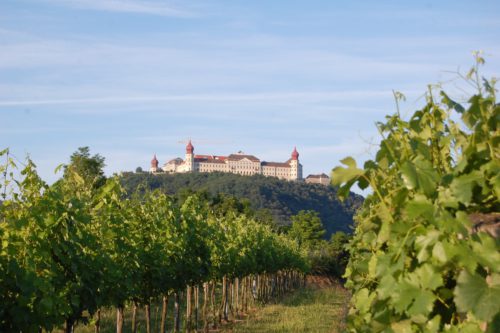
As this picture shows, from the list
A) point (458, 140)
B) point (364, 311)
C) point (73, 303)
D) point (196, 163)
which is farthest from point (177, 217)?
point (196, 163)

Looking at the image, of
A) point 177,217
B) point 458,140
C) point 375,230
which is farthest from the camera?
point 177,217

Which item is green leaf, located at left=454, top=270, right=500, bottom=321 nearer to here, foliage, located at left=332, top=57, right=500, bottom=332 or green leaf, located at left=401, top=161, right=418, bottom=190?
foliage, located at left=332, top=57, right=500, bottom=332

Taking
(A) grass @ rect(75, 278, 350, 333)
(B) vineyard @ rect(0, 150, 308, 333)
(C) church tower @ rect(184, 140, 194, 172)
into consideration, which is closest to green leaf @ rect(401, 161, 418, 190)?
(B) vineyard @ rect(0, 150, 308, 333)

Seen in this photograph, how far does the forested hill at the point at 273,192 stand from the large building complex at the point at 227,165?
4619 centimetres

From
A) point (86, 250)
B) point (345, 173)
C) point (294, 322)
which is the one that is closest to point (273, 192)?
point (294, 322)

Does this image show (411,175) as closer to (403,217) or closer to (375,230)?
(403,217)

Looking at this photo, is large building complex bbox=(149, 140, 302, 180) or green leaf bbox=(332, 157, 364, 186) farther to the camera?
large building complex bbox=(149, 140, 302, 180)

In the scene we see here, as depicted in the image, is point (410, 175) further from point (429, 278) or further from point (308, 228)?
point (308, 228)

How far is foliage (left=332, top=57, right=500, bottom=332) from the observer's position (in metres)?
2.42

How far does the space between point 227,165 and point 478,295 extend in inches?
7250

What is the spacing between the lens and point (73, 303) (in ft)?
25.4

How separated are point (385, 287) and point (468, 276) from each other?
0.49 m

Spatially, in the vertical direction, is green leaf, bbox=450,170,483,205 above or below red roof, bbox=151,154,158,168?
below

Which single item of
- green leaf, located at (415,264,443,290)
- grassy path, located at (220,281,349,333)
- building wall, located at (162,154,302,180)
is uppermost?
building wall, located at (162,154,302,180)
